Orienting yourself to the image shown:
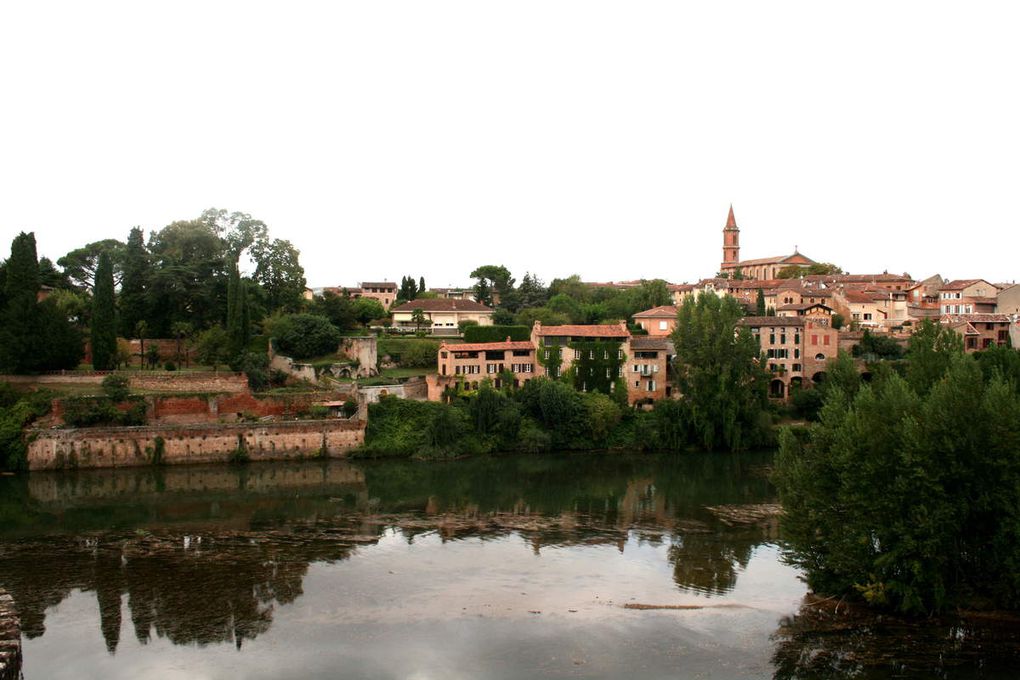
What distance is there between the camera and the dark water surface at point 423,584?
15703 millimetres

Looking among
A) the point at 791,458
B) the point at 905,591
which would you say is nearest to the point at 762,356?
the point at 791,458

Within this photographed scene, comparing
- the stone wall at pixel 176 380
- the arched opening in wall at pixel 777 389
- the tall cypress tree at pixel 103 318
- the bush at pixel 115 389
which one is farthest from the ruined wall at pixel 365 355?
the arched opening in wall at pixel 777 389

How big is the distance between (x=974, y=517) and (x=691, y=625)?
5.70m

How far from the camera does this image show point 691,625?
57.0ft

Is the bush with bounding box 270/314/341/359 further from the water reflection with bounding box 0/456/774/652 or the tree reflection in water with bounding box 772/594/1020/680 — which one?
the tree reflection in water with bounding box 772/594/1020/680

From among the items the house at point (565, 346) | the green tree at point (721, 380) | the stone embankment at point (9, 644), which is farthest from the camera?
the house at point (565, 346)

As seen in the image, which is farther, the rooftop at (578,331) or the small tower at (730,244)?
the small tower at (730,244)

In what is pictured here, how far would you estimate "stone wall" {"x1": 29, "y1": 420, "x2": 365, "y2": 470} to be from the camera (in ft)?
106

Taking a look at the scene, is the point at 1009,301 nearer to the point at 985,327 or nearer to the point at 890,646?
the point at 985,327

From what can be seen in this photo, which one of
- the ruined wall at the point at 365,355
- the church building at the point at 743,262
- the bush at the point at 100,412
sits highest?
the church building at the point at 743,262

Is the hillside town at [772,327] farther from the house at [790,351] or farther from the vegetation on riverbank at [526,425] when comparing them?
the vegetation on riverbank at [526,425]

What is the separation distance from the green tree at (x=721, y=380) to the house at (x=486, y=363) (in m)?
6.98

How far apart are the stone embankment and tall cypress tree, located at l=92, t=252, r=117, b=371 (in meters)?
22.3

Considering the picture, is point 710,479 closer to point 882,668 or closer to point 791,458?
point 791,458
